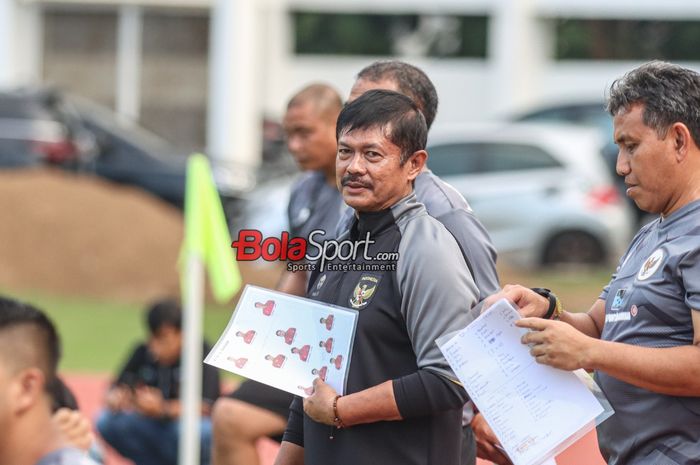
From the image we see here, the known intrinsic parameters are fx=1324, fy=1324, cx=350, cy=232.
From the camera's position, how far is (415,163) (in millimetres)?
3787

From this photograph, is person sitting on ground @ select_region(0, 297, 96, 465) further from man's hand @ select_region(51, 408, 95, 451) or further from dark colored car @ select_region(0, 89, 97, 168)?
dark colored car @ select_region(0, 89, 97, 168)

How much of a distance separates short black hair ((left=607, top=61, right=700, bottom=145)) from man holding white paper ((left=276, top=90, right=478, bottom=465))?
0.60 meters

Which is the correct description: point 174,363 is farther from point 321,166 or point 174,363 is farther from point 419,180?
point 419,180

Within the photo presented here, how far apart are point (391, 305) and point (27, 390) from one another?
3.37ft

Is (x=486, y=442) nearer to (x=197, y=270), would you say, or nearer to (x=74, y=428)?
(x=74, y=428)

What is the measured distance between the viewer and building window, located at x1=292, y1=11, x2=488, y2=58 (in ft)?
81.7

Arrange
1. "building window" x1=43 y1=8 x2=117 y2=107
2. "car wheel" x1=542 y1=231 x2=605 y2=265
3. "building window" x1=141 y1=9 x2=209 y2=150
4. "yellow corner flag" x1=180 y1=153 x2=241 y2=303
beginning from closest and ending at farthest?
"yellow corner flag" x1=180 y1=153 x2=241 y2=303
"car wheel" x1=542 y1=231 x2=605 y2=265
"building window" x1=141 y1=9 x2=209 y2=150
"building window" x1=43 y1=8 x2=117 y2=107

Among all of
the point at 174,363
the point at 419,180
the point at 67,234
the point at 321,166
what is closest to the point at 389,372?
the point at 419,180

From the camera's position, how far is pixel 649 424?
345 cm

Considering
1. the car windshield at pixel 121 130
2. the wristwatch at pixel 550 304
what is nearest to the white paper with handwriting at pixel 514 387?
the wristwatch at pixel 550 304

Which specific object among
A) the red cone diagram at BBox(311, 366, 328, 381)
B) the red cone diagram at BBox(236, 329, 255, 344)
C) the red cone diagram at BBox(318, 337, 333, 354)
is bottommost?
the red cone diagram at BBox(311, 366, 328, 381)

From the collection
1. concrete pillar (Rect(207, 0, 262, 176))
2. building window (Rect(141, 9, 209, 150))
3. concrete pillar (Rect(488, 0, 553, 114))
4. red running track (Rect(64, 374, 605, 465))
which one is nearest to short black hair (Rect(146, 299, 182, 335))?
red running track (Rect(64, 374, 605, 465))

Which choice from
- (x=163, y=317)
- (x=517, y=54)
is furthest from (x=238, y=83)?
(x=163, y=317)

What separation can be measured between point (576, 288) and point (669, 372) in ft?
37.5
